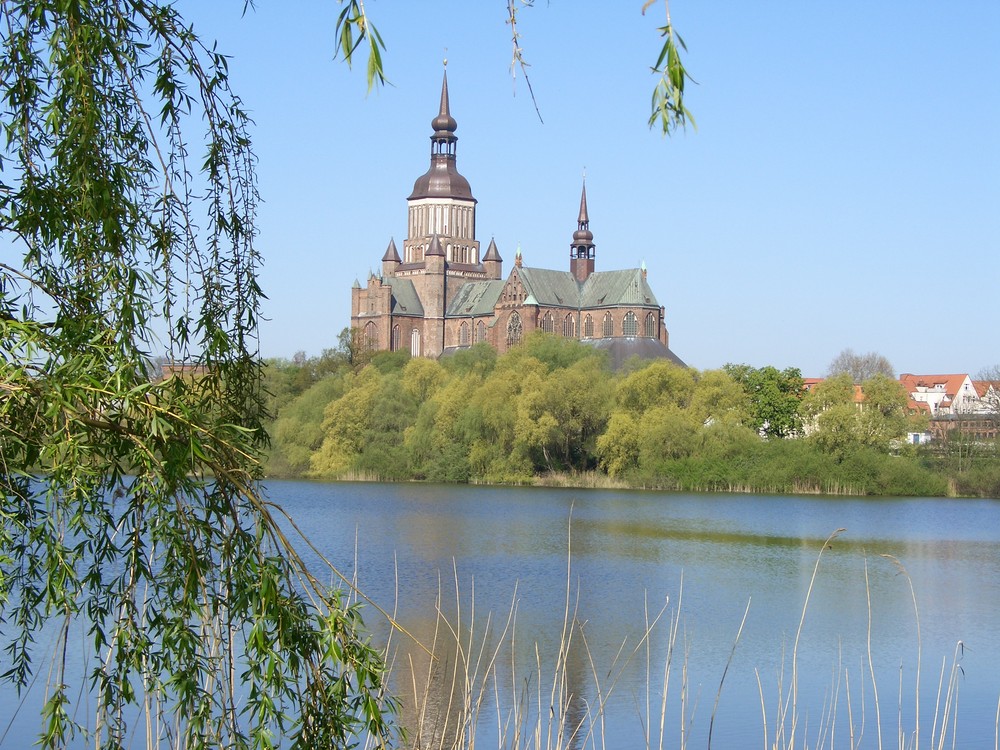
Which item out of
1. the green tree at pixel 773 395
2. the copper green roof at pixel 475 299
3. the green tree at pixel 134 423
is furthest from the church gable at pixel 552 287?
the green tree at pixel 134 423

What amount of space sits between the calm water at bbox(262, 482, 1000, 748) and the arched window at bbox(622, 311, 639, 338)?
4665cm

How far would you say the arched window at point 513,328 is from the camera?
279 ft

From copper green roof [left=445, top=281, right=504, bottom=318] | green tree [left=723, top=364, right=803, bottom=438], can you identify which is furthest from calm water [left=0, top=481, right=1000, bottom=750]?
copper green roof [left=445, top=281, right=504, bottom=318]

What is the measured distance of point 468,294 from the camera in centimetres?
9294

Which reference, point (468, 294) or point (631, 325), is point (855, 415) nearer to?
point (631, 325)

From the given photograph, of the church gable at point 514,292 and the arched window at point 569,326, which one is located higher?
the church gable at point 514,292

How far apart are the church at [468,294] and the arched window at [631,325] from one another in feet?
0.22

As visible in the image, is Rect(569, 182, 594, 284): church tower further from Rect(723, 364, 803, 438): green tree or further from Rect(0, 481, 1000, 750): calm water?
Rect(0, 481, 1000, 750): calm water

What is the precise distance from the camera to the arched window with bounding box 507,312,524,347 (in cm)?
8500

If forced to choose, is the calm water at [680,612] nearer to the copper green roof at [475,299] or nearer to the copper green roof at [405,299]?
the copper green roof at [475,299]

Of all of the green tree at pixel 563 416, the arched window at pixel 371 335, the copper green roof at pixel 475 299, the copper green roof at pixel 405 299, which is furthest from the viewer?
the copper green roof at pixel 405 299

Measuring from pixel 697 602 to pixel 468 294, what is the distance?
7582 cm

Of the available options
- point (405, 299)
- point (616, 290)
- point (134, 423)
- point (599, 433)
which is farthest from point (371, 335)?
point (134, 423)

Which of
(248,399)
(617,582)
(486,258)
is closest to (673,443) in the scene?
(617,582)
